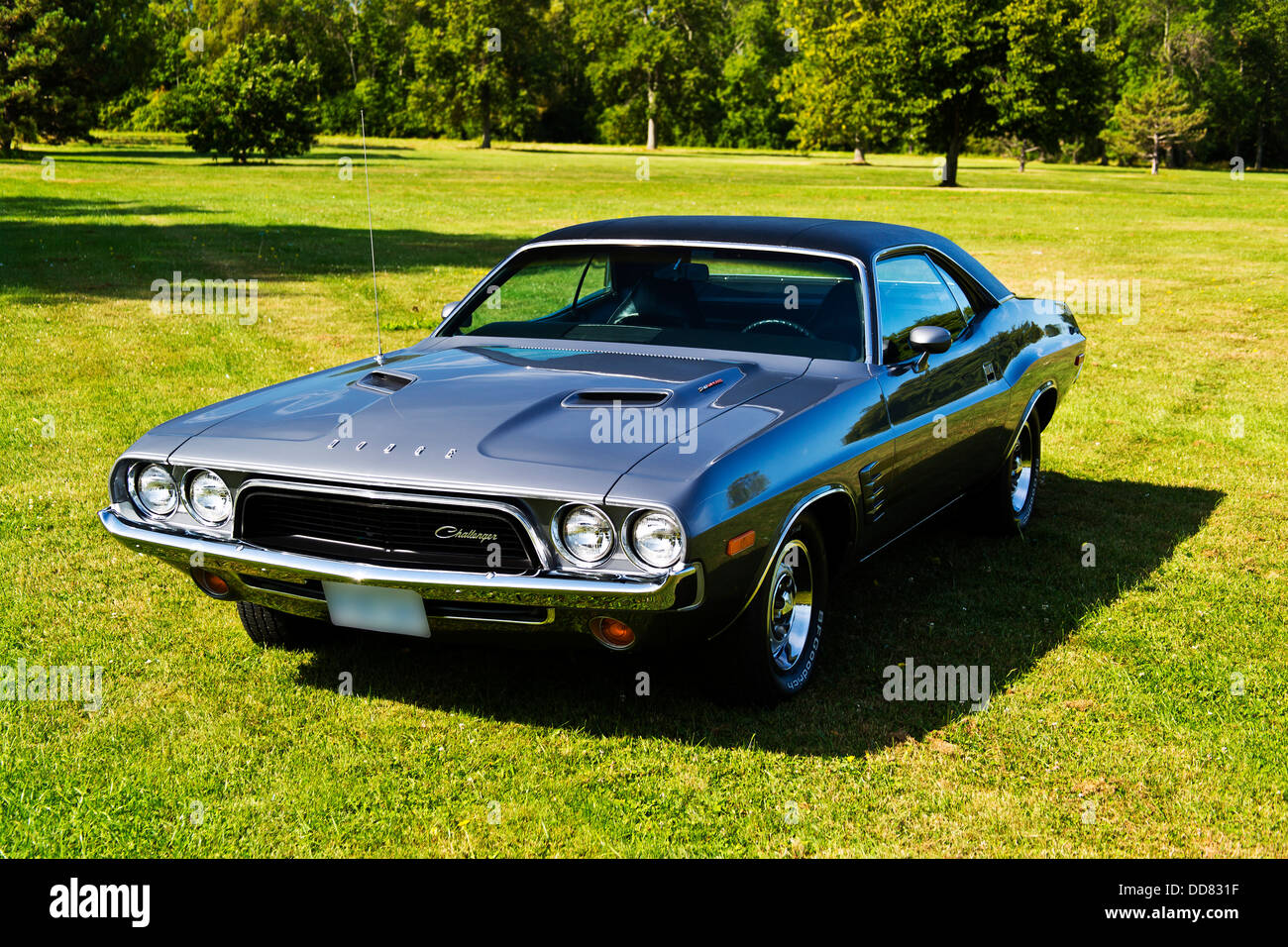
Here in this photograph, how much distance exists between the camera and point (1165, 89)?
2662 inches

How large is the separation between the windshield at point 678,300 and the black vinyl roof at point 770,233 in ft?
0.22

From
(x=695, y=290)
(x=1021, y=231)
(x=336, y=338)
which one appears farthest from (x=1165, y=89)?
(x=695, y=290)

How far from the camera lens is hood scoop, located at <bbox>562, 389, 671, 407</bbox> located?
3979 millimetres

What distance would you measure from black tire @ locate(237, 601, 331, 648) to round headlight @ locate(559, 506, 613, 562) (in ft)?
4.98

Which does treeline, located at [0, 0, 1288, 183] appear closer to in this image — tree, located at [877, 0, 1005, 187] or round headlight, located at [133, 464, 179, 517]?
tree, located at [877, 0, 1005, 187]

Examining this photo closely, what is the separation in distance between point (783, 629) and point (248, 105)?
48.3m

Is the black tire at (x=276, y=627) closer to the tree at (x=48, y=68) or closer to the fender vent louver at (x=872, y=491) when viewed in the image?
the fender vent louver at (x=872, y=491)

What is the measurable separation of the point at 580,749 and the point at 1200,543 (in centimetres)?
366

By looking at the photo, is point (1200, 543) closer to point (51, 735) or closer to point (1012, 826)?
point (1012, 826)

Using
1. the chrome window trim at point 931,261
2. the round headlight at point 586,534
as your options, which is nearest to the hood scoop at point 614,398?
the round headlight at point 586,534

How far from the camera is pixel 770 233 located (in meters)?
5.10

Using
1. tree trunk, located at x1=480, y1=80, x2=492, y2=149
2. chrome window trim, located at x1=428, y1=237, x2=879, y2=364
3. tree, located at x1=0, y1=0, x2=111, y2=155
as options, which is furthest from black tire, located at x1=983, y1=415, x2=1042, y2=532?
tree trunk, located at x1=480, y1=80, x2=492, y2=149

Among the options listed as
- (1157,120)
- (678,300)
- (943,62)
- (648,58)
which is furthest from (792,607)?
(648,58)

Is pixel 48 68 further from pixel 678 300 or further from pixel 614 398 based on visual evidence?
pixel 614 398
